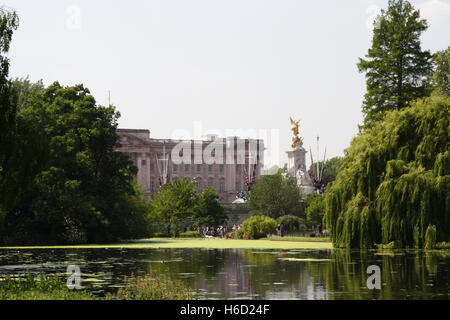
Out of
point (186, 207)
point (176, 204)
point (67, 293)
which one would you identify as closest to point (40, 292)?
point (67, 293)

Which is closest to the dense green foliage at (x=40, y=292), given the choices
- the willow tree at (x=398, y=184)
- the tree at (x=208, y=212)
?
the willow tree at (x=398, y=184)

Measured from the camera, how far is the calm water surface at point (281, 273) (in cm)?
2606

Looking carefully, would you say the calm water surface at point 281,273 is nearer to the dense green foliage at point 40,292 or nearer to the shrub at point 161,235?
the dense green foliage at point 40,292

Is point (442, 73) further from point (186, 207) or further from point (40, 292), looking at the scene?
point (40, 292)

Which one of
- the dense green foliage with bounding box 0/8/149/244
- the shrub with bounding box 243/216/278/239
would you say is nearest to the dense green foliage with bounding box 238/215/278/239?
the shrub with bounding box 243/216/278/239

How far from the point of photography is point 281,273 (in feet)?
111

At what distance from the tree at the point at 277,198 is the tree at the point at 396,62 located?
4238 cm

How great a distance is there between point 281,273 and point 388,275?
450 centimetres

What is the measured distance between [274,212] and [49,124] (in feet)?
154

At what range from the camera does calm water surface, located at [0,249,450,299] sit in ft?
85.5

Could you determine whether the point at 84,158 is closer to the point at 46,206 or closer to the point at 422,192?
the point at 46,206

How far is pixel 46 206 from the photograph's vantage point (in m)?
69.6

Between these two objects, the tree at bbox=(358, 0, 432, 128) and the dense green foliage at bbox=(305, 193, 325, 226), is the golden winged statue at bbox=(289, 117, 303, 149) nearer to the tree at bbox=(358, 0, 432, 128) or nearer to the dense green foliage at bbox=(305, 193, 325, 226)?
the dense green foliage at bbox=(305, 193, 325, 226)
